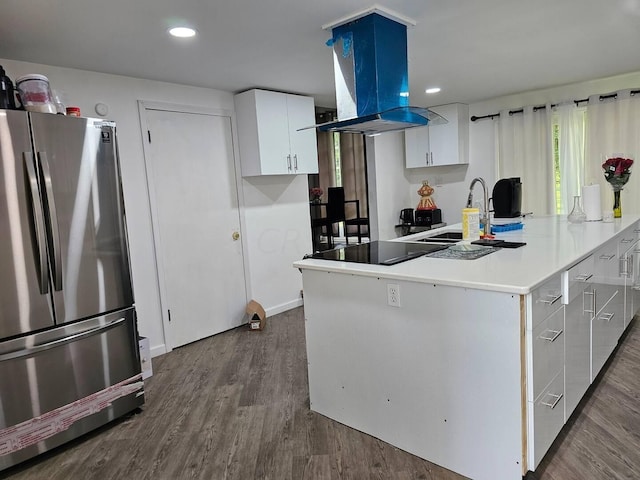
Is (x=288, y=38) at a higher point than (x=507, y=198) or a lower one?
higher

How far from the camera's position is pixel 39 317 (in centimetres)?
223

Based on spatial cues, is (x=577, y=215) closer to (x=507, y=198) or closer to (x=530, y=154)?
(x=507, y=198)

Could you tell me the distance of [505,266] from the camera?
6.78ft

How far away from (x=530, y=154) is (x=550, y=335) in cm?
372

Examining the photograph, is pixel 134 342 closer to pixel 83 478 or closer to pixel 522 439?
pixel 83 478

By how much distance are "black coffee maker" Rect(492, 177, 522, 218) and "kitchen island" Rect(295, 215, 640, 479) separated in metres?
1.40

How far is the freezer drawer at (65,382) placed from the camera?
2.16 metres

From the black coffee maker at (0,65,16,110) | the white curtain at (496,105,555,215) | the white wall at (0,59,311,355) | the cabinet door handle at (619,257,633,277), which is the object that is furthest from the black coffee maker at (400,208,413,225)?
the black coffee maker at (0,65,16,110)

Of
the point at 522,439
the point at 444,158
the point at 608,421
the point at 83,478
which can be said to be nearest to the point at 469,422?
the point at 522,439

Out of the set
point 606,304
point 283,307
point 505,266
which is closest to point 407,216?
point 283,307

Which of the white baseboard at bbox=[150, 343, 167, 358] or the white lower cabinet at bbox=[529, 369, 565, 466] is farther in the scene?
the white baseboard at bbox=[150, 343, 167, 358]

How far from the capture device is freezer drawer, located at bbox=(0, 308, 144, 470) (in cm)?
216

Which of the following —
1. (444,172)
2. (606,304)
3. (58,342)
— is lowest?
(606,304)

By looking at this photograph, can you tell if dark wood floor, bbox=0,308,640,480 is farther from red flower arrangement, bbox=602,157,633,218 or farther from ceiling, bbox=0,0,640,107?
ceiling, bbox=0,0,640,107
